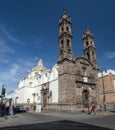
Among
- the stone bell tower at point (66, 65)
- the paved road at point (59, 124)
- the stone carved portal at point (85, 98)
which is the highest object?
the stone bell tower at point (66, 65)

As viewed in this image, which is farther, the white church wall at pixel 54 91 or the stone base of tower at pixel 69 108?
the white church wall at pixel 54 91

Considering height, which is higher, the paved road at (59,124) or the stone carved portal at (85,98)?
the stone carved portal at (85,98)

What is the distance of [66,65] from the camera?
90.5 feet

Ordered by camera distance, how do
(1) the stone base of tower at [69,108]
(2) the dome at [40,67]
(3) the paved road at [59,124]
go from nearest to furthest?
(3) the paved road at [59,124] → (1) the stone base of tower at [69,108] → (2) the dome at [40,67]

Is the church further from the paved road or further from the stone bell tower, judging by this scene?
the paved road

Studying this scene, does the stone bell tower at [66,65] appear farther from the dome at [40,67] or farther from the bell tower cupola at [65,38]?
the dome at [40,67]

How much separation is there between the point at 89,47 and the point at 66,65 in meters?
10.4

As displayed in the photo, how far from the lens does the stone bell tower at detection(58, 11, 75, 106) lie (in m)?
26.7

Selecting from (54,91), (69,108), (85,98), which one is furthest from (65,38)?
(69,108)

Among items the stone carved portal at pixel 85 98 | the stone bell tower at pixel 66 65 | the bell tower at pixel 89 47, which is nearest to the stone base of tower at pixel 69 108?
the stone bell tower at pixel 66 65

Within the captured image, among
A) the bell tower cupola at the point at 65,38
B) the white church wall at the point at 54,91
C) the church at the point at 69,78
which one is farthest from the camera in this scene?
the white church wall at the point at 54,91

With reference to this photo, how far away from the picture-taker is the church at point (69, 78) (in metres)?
27.0

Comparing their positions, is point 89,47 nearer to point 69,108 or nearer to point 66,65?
point 66,65

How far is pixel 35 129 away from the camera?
9.65 m
